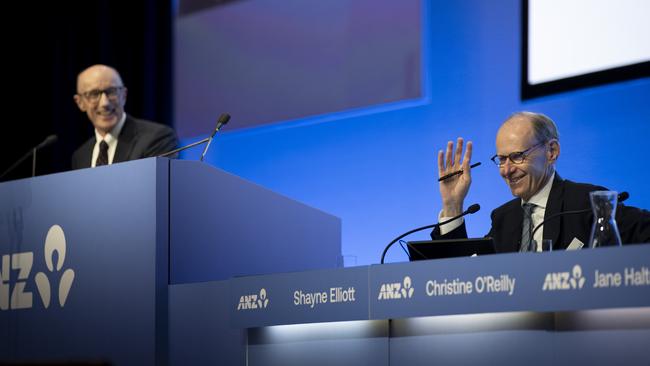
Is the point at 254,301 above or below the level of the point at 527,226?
below

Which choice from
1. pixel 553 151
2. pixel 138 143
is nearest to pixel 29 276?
pixel 138 143

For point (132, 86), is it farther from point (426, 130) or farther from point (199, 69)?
point (426, 130)

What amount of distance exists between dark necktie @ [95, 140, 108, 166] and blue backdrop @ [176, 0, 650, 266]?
131cm

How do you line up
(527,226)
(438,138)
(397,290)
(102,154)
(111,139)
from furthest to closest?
(438,138), (111,139), (102,154), (527,226), (397,290)

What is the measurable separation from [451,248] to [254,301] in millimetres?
602

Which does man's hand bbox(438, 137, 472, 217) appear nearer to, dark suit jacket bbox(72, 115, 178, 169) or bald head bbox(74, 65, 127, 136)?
dark suit jacket bbox(72, 115, 178, 169)

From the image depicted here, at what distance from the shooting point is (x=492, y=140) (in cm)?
476

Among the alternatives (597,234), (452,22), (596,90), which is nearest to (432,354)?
(597,234)

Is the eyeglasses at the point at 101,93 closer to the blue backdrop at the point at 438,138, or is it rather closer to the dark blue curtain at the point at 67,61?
the blue backdrop at the point at 438,138

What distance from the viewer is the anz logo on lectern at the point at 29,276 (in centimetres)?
331

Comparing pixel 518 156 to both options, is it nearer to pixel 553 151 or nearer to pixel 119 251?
pixel 553 151

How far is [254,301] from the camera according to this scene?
9.27ft

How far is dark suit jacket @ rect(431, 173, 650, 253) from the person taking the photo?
3291mm

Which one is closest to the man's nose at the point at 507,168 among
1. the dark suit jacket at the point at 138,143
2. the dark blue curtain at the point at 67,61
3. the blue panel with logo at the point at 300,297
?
the blue panel with logo at the point at 300,297
